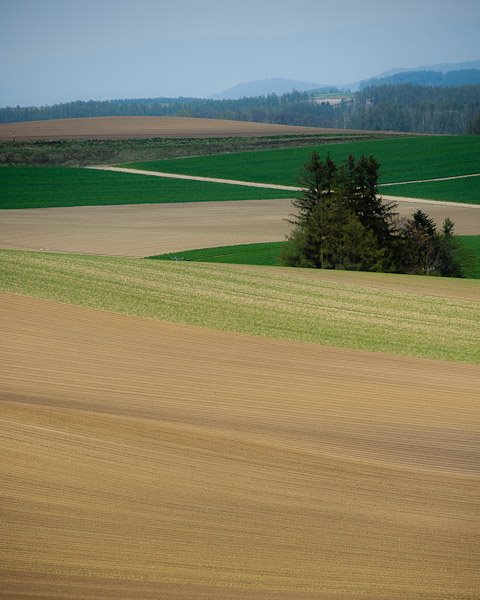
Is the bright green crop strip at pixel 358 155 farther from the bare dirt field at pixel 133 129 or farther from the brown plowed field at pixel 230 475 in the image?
the brown plowed field at pixel 230 475

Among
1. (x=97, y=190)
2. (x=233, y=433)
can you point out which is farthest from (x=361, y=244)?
(x=97, y=190)

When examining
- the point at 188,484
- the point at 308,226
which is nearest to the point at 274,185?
the point at 308,226

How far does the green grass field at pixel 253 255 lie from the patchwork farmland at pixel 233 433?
8.03 metres

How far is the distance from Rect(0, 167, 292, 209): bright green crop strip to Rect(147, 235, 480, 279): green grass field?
20.2 m

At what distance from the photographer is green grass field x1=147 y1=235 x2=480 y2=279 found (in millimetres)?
37656

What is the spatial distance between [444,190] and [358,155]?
72.3 ft

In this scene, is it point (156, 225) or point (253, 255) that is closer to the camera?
point (253, 255)

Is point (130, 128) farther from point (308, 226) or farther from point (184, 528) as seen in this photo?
point (184, 528)

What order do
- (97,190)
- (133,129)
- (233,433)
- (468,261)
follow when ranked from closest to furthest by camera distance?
1. (233,433)
2. (468,261)
3. (97,190)
4. (133,129)

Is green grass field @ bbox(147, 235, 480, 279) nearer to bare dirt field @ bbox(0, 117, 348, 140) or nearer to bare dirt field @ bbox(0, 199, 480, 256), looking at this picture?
Answer: bare dirt field @ bbox(0, 199, 480, 256)

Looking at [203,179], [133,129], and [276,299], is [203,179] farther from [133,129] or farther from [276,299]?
[133,129]

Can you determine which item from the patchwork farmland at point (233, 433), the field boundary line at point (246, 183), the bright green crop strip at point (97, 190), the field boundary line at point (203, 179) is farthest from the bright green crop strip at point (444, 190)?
the patchwork farmland at point (233, 433)

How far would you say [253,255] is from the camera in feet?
129

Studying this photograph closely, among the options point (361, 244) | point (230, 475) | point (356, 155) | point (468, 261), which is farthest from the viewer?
point (356, 155)
